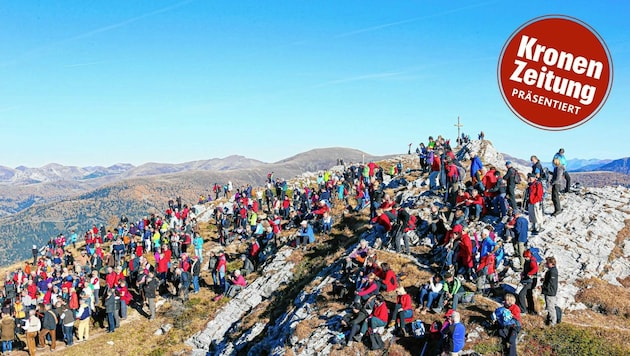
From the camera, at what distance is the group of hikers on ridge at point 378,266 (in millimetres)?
15703

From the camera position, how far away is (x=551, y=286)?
47.0 ft

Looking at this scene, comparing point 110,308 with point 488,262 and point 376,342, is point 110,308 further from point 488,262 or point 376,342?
point 488,262

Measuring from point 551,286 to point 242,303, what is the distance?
58.4 ft

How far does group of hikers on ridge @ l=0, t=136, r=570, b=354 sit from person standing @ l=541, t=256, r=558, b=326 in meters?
0.04

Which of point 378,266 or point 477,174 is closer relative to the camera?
point 378,266

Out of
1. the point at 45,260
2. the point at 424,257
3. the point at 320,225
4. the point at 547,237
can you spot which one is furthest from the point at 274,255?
the point at 45,260

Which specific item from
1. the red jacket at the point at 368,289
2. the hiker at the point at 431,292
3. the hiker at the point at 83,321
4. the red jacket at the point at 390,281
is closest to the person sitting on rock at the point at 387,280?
the red jacket at the point at 390,281

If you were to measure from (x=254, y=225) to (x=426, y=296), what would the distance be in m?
22.3

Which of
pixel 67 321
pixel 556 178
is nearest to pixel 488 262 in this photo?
pixel 556 178

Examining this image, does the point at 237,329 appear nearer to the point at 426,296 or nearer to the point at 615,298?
the point at 426,296

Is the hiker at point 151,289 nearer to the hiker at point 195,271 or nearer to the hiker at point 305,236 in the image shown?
the hiker at point 195,271

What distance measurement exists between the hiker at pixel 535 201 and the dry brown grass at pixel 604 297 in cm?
371

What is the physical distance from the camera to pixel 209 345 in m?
22.9

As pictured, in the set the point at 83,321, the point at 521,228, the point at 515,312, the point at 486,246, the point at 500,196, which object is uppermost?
the point at 500,196
